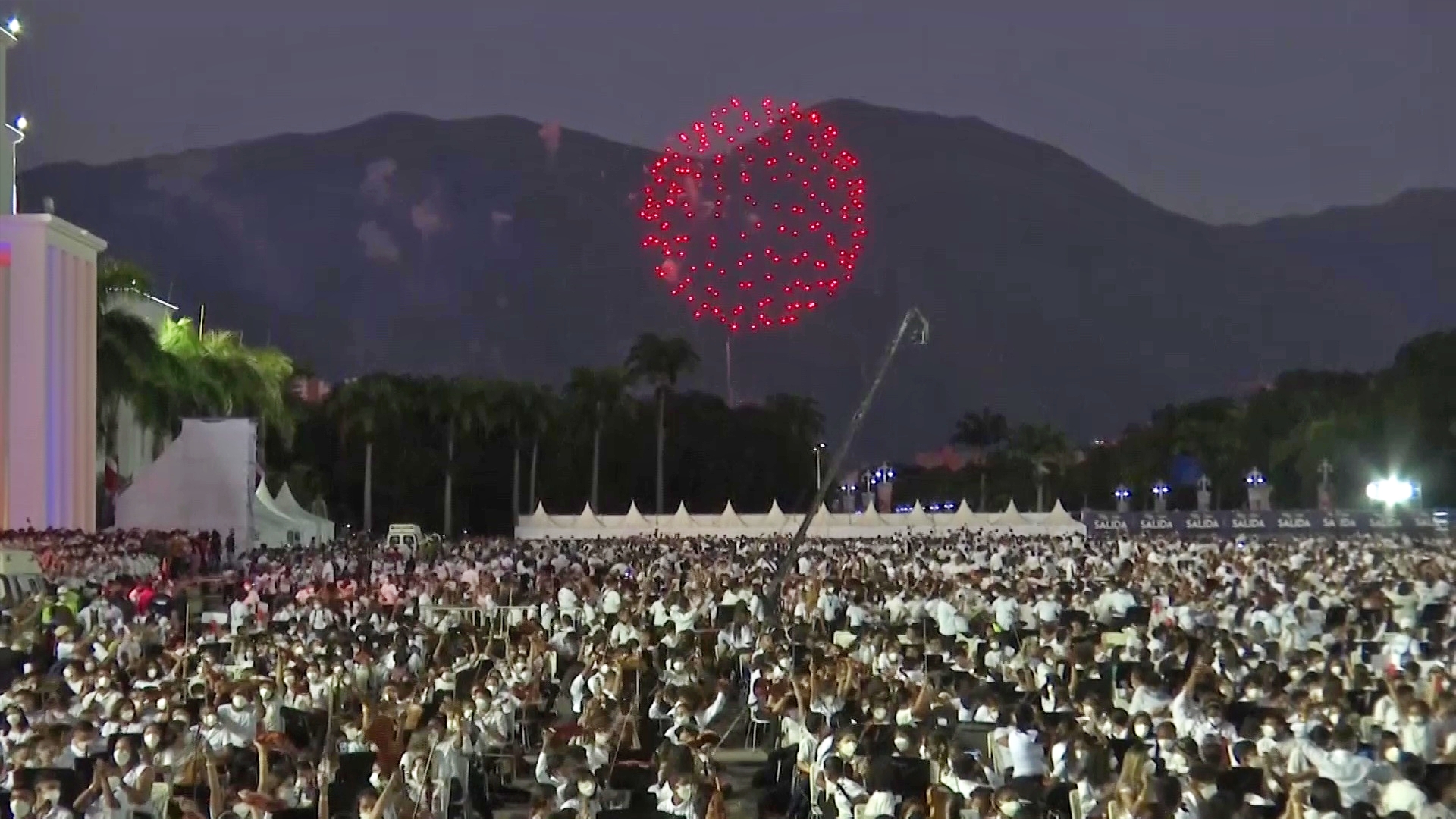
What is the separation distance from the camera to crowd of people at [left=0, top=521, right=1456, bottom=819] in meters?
10.5

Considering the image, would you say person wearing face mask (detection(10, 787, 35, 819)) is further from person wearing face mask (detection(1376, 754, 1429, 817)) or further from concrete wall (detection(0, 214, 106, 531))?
concrete wall (detection(0, 214, 106, 531))

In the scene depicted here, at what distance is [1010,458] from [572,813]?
375 ft

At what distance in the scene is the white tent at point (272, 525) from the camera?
44938 mm

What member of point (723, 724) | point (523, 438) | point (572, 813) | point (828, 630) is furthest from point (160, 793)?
point (523, 438)

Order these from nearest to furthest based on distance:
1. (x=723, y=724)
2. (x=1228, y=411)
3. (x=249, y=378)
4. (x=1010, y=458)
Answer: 1. (x=723, y=724)
2. (x=249, y=378)
3. (x=1228, y=411)
4. (x=1010, y=458)

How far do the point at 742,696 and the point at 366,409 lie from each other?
5960 cm

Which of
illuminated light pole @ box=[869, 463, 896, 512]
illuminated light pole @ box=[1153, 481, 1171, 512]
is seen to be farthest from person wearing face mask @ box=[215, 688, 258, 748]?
illuminated light pole @ box=[1153, 481, 1171, 512]

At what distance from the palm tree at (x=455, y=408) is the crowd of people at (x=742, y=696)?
51.1 metres

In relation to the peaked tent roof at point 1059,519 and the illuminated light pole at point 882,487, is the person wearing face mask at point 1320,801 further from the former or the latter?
the illuminated light pole at point 882,487

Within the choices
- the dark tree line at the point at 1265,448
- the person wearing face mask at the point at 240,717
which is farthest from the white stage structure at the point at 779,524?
the person wearing face mask at the point at 240,717

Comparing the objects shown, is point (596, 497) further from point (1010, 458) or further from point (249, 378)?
point (1010, 458)

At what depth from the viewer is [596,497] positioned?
84.8 metres

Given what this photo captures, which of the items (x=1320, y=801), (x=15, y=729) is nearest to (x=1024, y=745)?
(x=1320, y=801)

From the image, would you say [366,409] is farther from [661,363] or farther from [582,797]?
[582,797]
